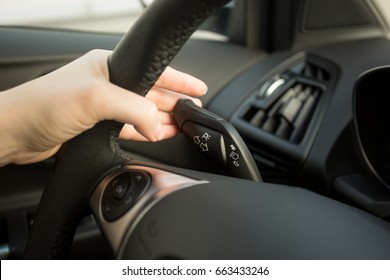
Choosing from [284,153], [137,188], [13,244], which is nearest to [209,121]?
[137,188]

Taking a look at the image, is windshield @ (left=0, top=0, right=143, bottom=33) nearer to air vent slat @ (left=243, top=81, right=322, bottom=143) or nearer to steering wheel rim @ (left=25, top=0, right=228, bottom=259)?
air vent slat @ (left=243, top=81, right=322, bottom=143)

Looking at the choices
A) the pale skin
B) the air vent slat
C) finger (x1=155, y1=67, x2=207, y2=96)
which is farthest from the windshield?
the pale skin

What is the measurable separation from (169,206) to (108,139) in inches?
4.4

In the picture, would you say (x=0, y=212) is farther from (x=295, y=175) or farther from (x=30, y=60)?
(x=295, y=175)

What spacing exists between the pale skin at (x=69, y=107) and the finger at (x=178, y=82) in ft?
Result: 0.39

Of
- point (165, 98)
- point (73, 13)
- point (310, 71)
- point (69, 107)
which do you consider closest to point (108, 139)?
point (69, 107)

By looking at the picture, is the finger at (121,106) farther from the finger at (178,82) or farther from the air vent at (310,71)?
the air vent at (310,71)

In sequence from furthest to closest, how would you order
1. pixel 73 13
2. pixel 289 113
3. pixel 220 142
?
pixel 73 13
pixel 289 113
pixel 220 142

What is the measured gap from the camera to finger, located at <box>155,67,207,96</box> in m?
0.74

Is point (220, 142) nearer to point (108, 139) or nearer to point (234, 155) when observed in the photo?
point (234, 155)

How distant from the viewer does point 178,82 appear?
2.47 ft

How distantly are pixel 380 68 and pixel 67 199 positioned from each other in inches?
28.7

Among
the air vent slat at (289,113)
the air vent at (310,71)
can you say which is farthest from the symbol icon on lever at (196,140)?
the air vent at (310,71)

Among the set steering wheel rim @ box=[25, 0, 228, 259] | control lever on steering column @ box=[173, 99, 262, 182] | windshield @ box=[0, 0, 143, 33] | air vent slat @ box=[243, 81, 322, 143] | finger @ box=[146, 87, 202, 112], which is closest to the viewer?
steering wheel rim @ box=[25, 0, 228, 259]
